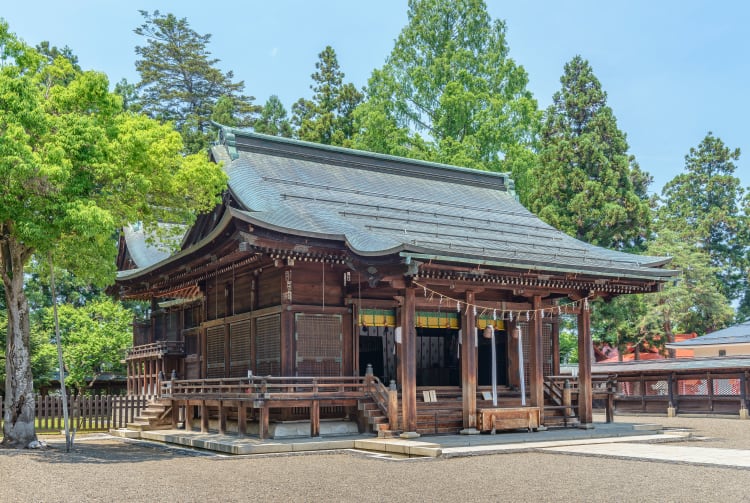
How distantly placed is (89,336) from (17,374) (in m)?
18.9

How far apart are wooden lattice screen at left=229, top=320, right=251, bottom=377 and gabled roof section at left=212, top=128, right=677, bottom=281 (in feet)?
11.5

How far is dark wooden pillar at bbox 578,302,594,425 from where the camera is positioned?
71.3ft

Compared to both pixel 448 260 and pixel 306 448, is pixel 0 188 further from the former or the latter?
pixel 448 260

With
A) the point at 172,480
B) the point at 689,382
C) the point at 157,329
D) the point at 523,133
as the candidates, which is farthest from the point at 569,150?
the point at 172,480

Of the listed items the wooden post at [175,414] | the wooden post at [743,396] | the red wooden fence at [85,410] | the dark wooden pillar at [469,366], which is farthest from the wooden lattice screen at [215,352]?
the wooden post at [743,396]

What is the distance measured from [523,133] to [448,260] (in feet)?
88.5

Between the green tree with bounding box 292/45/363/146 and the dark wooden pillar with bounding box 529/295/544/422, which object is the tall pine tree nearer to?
the green tree with bounding box 292/45/363/146

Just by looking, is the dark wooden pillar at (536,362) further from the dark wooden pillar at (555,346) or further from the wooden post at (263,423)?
the wooden post at (263,423)

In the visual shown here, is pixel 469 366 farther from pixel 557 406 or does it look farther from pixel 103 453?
pixel 103 453

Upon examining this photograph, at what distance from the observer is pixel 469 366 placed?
63.9 feet

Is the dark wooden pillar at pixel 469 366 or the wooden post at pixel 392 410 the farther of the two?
the dark wooden pillar at pixel 469 366

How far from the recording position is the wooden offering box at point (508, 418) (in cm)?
1944

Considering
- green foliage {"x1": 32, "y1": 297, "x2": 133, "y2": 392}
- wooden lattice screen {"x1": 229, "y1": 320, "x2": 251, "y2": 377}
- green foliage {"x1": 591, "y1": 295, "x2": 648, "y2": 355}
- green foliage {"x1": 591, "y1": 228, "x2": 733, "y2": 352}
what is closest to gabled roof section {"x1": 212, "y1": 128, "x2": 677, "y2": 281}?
wooden lattice screen {"x1": 229, "y1": 320, "x2": 251, "y2": 377}

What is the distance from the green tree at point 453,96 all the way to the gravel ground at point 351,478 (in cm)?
2746
